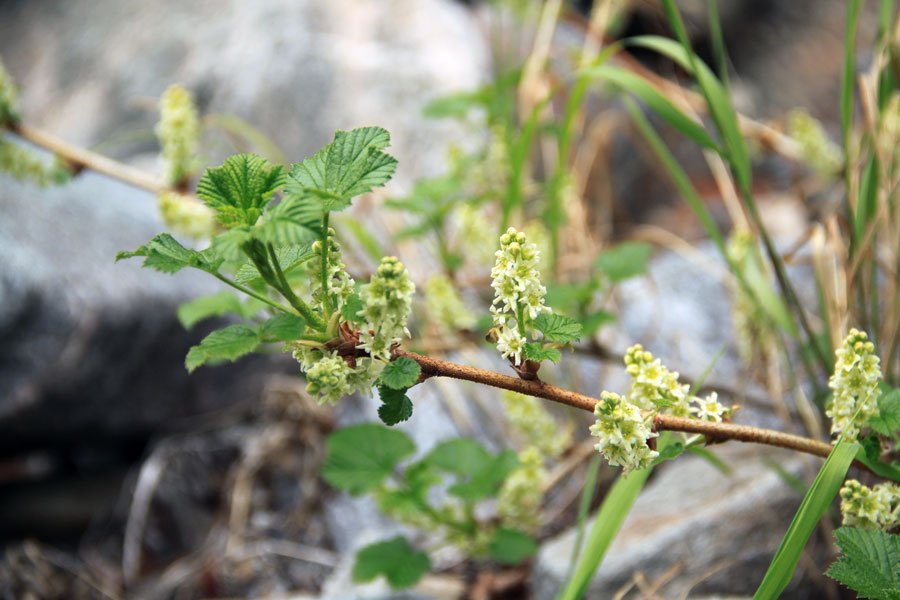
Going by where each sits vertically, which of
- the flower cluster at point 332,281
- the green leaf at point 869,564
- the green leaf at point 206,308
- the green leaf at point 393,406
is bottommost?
the green leaf at point 869,564

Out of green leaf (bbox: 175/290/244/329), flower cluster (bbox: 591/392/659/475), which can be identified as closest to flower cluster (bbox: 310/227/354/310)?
flower cluster (bbox: 591/392/659/475)

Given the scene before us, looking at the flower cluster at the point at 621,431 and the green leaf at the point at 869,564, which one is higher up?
the flower cluster at the point at 621,431

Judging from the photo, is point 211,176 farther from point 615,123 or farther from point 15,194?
point 615,123

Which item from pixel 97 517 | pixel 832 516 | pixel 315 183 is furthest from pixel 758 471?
pixel 97 517

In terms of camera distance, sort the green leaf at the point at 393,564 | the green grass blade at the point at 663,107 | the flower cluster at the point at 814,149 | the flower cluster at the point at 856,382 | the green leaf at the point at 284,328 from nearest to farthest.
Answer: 1. the green leaf at the point at 284,328
2. the flower cluster at the point at 856,382
3. the green grass blade at the point at 663,107
4. the green leaf at the point at 393,564
5. the flower cluster at the point at 814,149

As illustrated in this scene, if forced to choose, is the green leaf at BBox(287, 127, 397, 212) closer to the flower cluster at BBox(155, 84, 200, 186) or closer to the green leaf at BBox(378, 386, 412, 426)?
the green leaf at BBox(378, 386, 412, 426)

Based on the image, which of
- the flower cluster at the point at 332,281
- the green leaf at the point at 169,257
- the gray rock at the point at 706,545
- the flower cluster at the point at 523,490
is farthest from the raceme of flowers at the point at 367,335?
the gray rock at the point at 706,545

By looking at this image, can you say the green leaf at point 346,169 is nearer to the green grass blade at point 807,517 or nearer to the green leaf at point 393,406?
the green leaf at point 393,406
